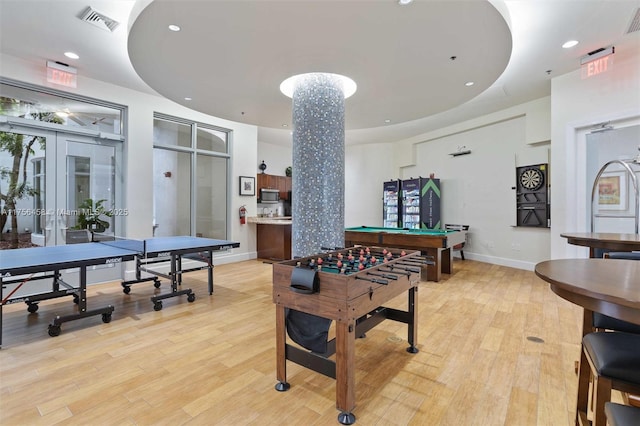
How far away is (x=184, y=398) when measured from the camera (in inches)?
77.3

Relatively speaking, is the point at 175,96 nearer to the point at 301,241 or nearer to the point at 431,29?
the point at 301,241

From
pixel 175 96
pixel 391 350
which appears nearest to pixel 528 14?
pixel 391 350

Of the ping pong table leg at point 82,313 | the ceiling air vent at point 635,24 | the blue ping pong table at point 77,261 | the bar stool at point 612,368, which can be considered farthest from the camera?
the ceiling air vent at point 635,24

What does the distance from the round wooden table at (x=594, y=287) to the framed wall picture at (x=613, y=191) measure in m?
3.82

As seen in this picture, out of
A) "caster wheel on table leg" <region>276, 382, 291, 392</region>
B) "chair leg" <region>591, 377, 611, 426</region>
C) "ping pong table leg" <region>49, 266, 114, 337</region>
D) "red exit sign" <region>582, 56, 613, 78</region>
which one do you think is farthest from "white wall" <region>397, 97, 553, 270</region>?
"ping pong table leg" <region>49, 266, 114, 337</region>

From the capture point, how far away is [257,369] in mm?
2322

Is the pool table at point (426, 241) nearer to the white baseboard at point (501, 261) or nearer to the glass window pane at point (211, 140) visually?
Answer: the white baseboard at point (501, 261)

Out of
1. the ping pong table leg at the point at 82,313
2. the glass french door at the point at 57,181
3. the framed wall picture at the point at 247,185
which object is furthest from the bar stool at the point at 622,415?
the framed wall picture at the point at 247,185

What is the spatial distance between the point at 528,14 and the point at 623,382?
346 centimetres

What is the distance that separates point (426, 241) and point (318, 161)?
2659 millimetres

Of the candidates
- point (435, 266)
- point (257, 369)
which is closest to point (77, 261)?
point (257, 369)

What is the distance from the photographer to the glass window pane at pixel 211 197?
20.5 feet

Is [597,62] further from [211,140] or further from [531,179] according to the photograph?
[211,140]

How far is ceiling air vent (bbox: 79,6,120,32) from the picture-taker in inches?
118
